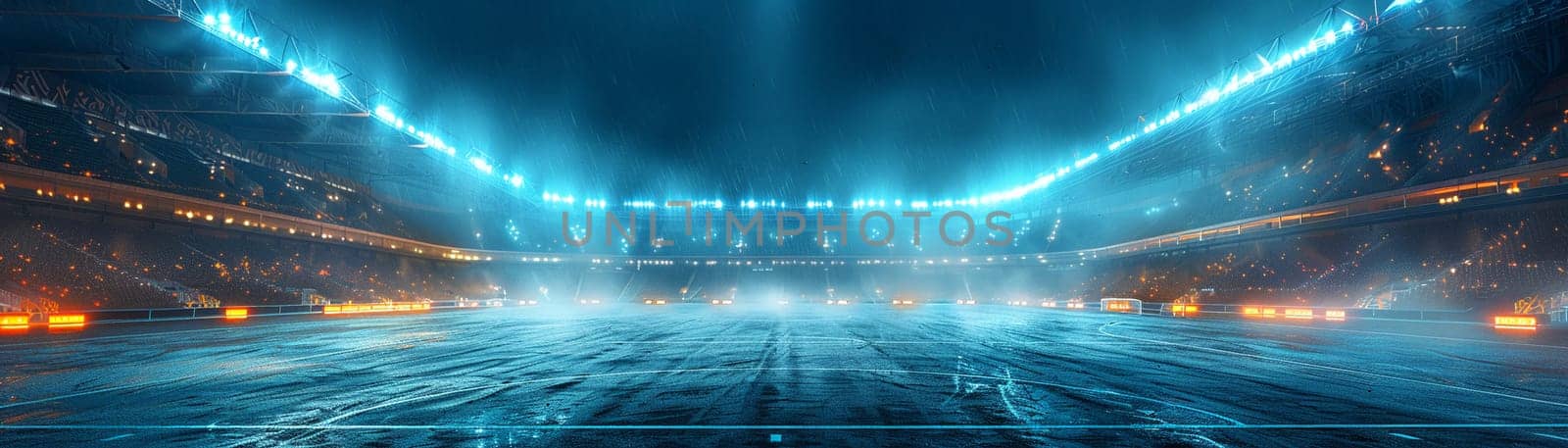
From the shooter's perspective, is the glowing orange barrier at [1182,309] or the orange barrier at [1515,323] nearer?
the orange barrier at [1515,323]

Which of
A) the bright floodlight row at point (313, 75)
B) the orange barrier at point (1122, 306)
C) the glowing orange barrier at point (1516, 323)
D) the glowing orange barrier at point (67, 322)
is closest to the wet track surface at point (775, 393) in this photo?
the glowing orange barrier at point (67, 322)

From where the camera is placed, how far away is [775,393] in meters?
11.5

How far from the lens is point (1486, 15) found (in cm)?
3403

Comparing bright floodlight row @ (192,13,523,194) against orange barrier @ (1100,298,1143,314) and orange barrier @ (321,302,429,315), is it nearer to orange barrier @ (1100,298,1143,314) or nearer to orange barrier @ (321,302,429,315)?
orange barrier @ (321,302,429,315)

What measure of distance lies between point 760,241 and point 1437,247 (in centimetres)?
7300

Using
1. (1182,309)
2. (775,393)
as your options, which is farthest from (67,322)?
(1182,309)

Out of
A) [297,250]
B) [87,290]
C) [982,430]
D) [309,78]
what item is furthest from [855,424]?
[297,250]

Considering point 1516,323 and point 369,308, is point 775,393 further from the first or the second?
point 369,308

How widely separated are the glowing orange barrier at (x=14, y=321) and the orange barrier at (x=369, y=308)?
15.5m

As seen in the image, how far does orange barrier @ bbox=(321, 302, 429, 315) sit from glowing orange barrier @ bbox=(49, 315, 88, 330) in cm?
1372

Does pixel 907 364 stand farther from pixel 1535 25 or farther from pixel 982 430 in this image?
pixel 1535 25

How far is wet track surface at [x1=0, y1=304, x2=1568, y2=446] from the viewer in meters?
8.49

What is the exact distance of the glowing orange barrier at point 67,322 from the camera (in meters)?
28.6

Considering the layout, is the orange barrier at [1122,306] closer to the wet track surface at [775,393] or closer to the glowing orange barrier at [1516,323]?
the glowing orange barrier at [1516,323]
